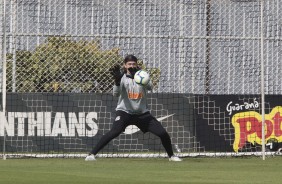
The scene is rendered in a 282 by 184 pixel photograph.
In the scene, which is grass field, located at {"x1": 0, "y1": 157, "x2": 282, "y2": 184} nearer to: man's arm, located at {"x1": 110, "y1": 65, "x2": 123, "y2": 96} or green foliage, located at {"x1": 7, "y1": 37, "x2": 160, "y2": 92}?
man's arm, located at {"x1": 110, "y1": 65, "x2": 123, "y2": 96}

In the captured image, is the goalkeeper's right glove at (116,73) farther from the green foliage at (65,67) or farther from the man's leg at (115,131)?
the green foliage at (65,67)

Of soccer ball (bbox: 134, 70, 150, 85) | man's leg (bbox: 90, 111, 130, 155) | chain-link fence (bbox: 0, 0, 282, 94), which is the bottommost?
man's leg (bbox: 90, 111, 130, 155)

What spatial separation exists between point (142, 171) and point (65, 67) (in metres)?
6.93

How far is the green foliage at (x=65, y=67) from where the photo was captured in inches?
793

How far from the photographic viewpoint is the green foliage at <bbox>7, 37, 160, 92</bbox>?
20141 mm

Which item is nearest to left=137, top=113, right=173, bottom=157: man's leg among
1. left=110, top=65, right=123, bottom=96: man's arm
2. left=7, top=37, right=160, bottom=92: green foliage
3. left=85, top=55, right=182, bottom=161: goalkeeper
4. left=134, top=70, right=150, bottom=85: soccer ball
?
left=85, top=55, right=182, bottom=161: goalkeeper

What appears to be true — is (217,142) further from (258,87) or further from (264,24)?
(264,24)

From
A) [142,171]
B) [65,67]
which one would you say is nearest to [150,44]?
[65,67]

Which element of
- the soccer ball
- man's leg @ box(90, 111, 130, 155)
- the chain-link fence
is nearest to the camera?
the soccer ball

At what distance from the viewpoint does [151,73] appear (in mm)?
20656

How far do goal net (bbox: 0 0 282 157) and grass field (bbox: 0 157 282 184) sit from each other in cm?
271

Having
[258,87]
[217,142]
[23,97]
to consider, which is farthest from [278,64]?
[23,97]

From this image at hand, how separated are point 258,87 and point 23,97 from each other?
5149 mm

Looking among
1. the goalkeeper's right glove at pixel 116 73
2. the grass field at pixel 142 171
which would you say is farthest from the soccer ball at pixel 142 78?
the grass field at pixel 142 171
